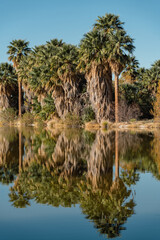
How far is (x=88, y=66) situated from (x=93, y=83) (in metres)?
2.33

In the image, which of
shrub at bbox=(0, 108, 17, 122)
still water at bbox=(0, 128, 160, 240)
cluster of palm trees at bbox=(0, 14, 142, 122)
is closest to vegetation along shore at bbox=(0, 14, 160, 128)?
cluster of palm trees at bbox=(0, 14, 142, 122)

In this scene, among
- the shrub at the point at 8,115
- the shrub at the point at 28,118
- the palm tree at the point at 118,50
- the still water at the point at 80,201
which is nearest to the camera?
the still water at the point at 80,201

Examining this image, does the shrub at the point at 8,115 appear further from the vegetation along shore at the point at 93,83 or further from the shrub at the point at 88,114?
the shrub at the point at 88,114

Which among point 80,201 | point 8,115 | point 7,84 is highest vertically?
point 7,84

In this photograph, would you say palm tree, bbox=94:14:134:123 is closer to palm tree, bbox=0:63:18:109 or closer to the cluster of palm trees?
the cluster of palm trees

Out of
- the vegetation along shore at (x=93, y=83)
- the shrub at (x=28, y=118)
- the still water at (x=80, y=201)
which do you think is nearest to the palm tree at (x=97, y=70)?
the vegetation along shore at (x=93, y=83)

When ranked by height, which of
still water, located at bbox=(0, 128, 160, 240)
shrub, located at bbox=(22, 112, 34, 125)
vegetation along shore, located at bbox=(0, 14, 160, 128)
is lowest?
still water, located at bbox=(0, 128, 160, 240)

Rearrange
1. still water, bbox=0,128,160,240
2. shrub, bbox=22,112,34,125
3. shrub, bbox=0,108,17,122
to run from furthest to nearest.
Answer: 1. shrub, bbox=0,108,17,122
2. shrub, bbox=22,112,34,125
3. still water, bbox=0,128,160,240

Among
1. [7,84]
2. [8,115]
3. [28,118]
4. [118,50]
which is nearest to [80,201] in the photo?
[118,50]

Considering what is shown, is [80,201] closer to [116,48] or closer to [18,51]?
[116,48]

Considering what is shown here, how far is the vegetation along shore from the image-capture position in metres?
36.8

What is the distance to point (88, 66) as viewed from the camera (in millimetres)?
38125

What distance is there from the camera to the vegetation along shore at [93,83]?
1451 inches

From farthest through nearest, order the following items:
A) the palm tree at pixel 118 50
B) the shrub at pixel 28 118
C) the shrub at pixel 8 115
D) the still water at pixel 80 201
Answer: the shrub at pixel 8 115, the shrub at pixel 28 118, the palm tree at pixel 118 50, the still water at pixel 80 201
